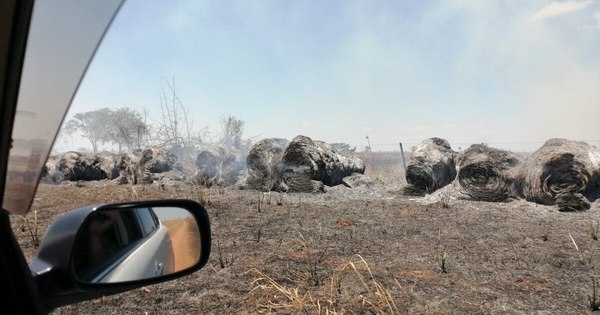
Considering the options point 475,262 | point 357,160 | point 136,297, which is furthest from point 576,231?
point 357,160

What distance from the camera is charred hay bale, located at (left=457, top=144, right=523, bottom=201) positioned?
380 inches

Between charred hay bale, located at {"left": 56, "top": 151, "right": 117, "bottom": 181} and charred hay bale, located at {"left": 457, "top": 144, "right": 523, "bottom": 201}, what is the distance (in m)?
12.2

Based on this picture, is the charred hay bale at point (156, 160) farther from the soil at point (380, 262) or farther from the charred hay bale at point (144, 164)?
the soil at point (380, 262)

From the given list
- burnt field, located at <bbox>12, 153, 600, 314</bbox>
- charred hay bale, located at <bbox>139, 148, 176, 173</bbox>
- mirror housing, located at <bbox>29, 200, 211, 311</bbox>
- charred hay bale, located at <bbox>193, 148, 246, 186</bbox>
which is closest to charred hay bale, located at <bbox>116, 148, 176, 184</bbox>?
charred hay bale, located at <bbox>139, 148, 176, 173</bbox>

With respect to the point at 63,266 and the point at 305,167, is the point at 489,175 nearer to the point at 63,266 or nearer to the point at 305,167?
the point at 305,167

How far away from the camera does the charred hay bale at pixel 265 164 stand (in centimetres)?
1195

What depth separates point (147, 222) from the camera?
1.88 meters

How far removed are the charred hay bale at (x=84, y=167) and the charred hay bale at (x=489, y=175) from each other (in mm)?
12223

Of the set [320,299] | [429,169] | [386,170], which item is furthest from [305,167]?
[386,170]

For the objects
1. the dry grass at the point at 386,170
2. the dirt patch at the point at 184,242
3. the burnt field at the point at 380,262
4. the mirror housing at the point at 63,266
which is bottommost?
the burnt field at the point at 380,262

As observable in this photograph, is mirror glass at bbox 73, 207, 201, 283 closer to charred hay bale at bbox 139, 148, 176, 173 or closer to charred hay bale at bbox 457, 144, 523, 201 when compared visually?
charred hay bale at bbox 457, 144, 523, 201

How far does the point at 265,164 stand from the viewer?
12.3 metres

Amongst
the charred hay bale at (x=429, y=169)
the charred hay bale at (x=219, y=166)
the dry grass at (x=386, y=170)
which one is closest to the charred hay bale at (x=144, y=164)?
the charred hay bale at (x=219, y=166)

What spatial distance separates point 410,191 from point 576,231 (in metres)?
4.66
